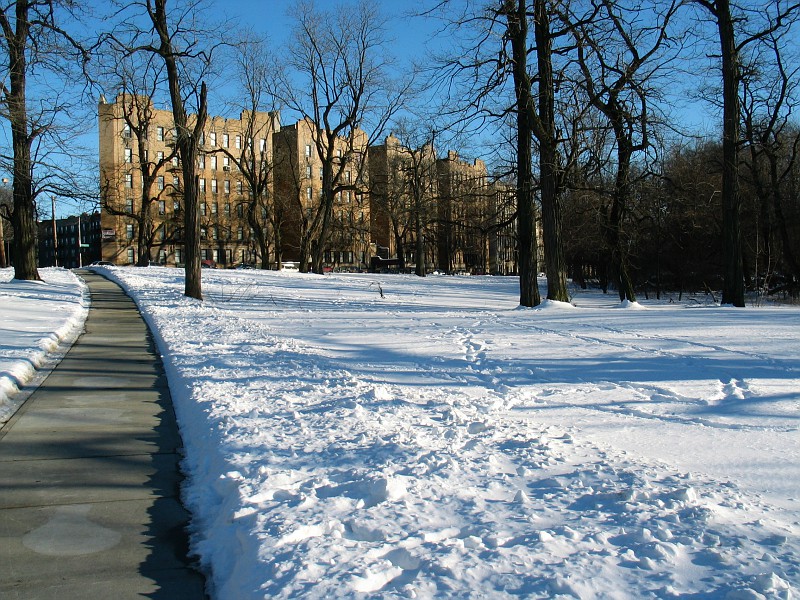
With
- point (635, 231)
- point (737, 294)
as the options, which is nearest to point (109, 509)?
point (737, 294)

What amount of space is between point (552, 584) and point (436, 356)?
716 cm

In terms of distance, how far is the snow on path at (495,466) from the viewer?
3467mm

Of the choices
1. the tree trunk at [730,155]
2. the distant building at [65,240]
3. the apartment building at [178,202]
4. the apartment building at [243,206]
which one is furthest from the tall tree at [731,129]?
the distant building at [65,240]

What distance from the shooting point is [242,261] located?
88.1 m

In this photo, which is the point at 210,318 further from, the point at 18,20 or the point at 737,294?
the point at 737,294

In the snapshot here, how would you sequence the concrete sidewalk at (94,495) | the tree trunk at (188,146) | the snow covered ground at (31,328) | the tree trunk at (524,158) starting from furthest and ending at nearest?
the tree trunk at (188,146), the tree trunk at (524,158), the snow covered ground at (31,328), the concrete sidewalk at (94,495)

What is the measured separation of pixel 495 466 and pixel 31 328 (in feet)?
37.7

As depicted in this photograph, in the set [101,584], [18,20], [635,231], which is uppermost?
[18,20]

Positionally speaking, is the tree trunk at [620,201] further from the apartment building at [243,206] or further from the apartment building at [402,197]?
the apartment building at [243,206]

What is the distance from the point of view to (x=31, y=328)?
13.4 meters

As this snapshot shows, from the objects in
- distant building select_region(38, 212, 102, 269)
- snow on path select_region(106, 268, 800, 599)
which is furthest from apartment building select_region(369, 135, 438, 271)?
distant building select_region(38, 212, 102, 269)

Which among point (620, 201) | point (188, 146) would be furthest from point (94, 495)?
point (620, 201)

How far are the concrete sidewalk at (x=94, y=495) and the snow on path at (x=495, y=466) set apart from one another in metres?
0.24

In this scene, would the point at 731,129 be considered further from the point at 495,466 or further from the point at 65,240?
the point at 65,240
